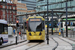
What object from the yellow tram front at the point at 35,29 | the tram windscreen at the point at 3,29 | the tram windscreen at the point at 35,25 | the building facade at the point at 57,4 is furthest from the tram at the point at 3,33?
the building facade at the point at 57,4

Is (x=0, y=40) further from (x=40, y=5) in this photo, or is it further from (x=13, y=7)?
(x=13, y=7)

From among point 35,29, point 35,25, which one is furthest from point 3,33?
point 35,25

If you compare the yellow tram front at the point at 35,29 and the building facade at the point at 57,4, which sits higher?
the building facade at the point at 57,4

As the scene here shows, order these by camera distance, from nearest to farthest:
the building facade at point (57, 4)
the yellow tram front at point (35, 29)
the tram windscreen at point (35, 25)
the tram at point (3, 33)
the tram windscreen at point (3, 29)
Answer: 1. the tram at point (3, 33)
2. the tram windscreen at point (3, 29)
3. the yellow tram front at point (35, 29)
4. the tram windscreen at point (35, 25)
5. the building facade at point (57, 4)

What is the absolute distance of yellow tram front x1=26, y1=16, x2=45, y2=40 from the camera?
19889 millimetres

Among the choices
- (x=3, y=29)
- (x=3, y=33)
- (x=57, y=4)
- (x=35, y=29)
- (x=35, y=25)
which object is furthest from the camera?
(x=57, y=4)

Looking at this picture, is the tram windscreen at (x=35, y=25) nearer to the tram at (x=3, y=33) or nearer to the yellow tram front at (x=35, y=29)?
the yellow tram front at (x=35, y=29)

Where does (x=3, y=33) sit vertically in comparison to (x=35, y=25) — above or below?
below

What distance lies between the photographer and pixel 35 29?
20.1 metres

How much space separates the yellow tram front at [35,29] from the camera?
19.9 metres

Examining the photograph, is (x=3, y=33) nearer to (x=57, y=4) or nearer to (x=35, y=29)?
(x=35, y=29)

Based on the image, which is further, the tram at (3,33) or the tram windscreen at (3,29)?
the tram windscreen at (3,29)

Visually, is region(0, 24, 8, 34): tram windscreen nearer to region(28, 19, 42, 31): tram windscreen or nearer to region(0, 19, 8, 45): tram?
region(0, 19, 8, 45): tram

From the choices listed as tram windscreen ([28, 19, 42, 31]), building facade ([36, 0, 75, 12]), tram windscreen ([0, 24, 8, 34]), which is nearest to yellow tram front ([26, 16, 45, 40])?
tram windscreen ([28, 19, 42, 31])
